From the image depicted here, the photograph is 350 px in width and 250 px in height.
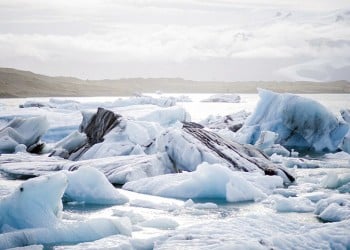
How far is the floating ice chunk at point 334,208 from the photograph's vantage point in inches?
387

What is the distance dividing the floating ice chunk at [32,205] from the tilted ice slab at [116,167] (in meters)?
4.78

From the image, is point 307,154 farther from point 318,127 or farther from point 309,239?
point 309,239

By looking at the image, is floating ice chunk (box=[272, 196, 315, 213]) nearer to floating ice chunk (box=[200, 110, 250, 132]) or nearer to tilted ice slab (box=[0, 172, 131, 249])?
tilted ice slab (box=[0, 172, 131, 249])

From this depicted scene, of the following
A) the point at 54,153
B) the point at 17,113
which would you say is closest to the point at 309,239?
the point at 54,153

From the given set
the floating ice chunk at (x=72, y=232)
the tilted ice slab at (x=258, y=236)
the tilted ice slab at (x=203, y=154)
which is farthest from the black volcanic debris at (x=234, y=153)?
the floating ice chunk at (x=72, y=232)

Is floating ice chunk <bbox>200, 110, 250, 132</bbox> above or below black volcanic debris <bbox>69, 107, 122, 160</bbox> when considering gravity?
below

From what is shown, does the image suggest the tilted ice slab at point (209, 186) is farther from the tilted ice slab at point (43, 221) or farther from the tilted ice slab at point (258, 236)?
the tilted ice slab at point (43, 221)

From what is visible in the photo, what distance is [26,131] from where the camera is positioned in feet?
72.5

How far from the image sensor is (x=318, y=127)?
914 inches

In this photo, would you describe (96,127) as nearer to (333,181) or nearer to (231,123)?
(333,181)

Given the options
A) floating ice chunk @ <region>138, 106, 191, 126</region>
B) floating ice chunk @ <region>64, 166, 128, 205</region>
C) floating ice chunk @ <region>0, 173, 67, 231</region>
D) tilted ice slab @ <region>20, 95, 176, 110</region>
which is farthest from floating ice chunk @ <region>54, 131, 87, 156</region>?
tilted ice slab @ <region>20, 95, 176, 110</region>

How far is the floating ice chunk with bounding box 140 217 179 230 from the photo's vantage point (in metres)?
9.24

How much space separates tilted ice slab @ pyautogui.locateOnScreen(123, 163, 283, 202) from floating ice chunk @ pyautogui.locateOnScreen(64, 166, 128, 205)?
1141 mm

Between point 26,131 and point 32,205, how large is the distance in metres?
13.7
